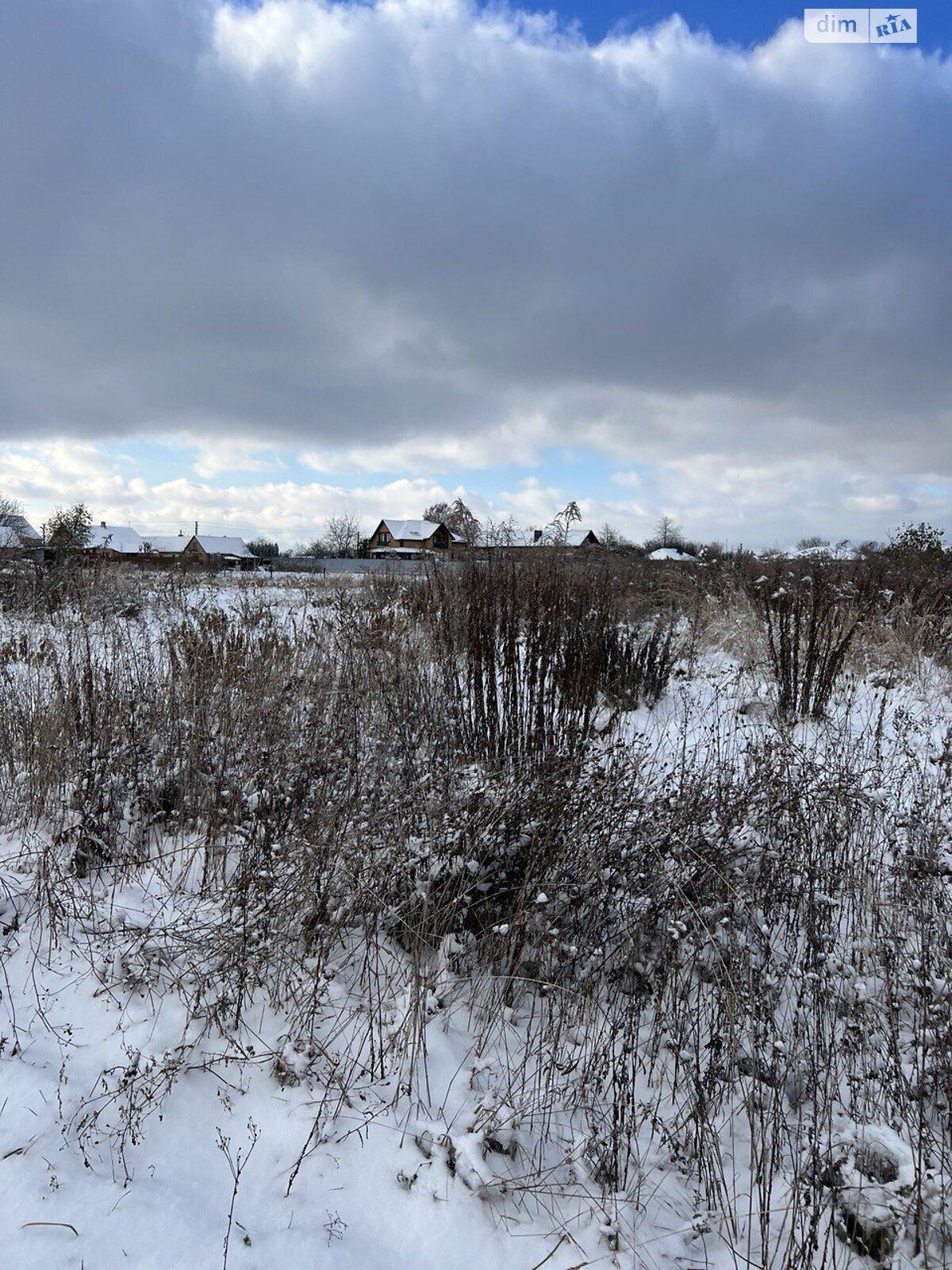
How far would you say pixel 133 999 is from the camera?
8.71 ft

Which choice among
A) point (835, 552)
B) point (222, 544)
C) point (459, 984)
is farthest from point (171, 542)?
point (459, 984)

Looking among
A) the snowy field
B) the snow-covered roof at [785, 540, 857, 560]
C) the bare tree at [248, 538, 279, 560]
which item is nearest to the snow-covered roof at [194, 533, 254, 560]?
the bare tree at [248, 538, 279, 560]

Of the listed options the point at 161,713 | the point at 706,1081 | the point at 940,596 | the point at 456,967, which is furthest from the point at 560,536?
the point at 940,596

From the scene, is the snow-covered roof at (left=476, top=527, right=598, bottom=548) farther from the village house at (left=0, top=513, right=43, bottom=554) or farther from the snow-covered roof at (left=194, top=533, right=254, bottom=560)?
the snow-covered roof at (left=194, top=533, right=254, bottom=560)

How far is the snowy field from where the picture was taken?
1906 mm

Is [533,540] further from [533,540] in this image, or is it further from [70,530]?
[70,530]

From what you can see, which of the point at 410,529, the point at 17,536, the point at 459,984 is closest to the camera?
the point at 459,984

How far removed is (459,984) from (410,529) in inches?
2532

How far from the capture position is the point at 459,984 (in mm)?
2711

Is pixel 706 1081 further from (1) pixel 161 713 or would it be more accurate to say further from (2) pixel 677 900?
(1) pixel 161 713

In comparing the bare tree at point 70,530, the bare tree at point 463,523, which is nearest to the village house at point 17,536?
the bare tree at point 70,530

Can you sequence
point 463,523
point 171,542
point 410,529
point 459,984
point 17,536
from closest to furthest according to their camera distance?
1. point 459,984
2. point 463,523
3. point 17,536
4. point 410,529
5. point 171,542

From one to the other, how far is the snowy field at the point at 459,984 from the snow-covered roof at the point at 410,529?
201ft

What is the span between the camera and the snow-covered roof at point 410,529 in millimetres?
65125
